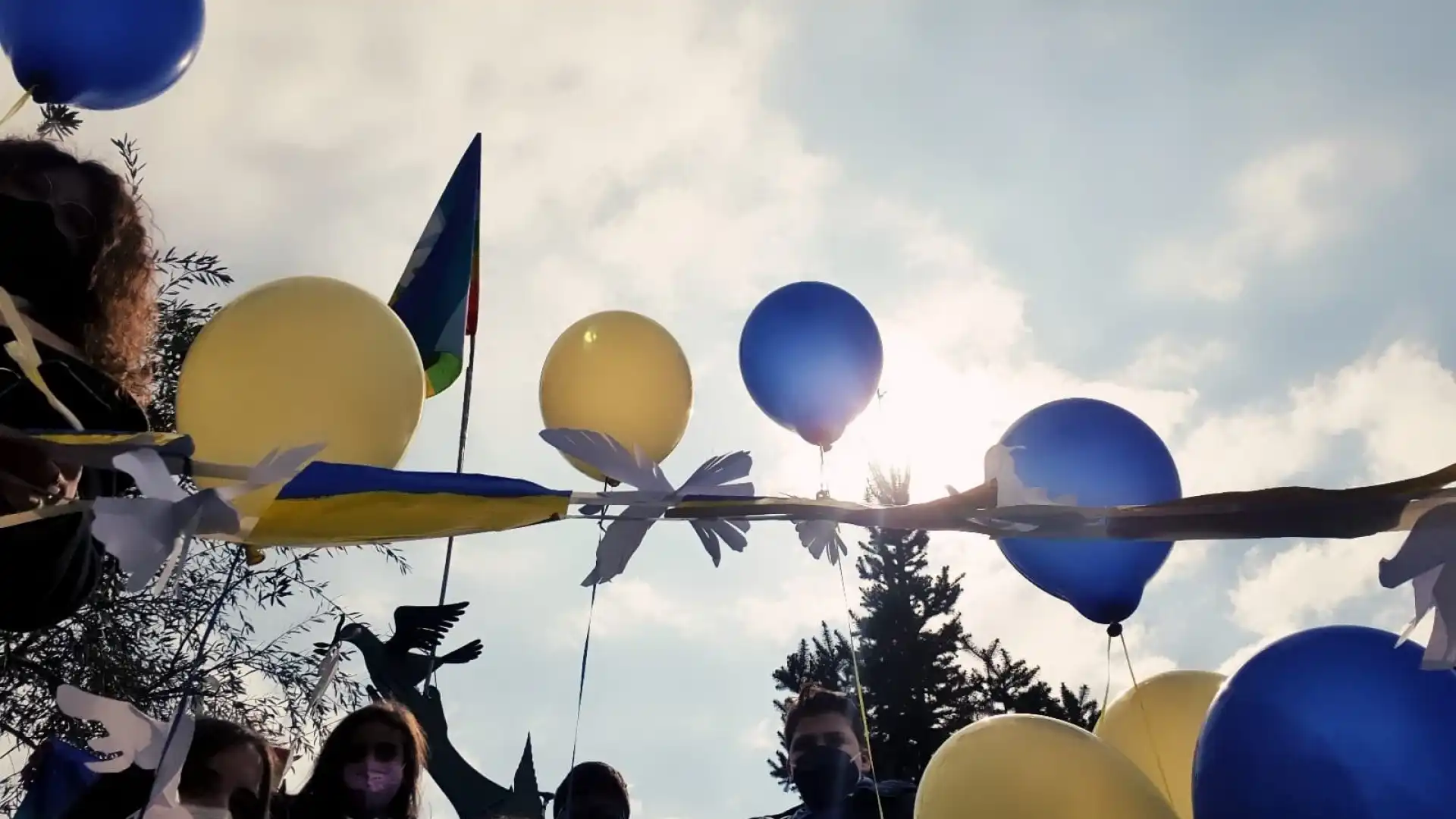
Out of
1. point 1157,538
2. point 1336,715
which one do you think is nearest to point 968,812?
point 1336,715

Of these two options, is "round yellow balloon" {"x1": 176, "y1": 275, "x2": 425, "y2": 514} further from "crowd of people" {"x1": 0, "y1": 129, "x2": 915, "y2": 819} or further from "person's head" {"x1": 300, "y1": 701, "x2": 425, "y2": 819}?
"person's head" {"x1": 300, "y1": 701, "x2": 425, "y2": 819}

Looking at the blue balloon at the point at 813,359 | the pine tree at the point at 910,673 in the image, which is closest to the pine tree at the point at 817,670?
the pine tree at the point at 910,673

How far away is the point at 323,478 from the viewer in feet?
4.91

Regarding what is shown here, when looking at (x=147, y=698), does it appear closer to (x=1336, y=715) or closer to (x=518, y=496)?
(x=518, y=496)

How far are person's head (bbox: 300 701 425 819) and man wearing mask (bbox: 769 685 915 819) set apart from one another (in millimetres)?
1107

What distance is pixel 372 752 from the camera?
2748mm

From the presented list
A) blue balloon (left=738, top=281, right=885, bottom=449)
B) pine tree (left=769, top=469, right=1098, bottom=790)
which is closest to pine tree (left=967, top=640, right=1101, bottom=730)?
pine tree (left=769, top=469, right=1098, bottom=790)

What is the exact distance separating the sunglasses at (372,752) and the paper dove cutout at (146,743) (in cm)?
125

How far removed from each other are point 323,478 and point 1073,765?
1.57 metres

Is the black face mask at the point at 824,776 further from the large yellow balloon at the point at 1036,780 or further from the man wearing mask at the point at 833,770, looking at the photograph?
the large yellow balloon at the point at 1036,780

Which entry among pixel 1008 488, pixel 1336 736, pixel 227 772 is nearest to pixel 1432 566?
pixel 1008 488

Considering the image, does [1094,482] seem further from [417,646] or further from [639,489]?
[417,646]

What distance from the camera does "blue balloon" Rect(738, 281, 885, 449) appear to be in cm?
441

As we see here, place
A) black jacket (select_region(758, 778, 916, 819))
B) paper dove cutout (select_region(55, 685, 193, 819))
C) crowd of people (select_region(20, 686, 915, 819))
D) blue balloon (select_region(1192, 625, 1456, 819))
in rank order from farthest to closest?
black jacket (select_region(758, 778, 916, 819)) → crowd of people (select_region(20, 686, 915, 819)) → blue balloon (select_region(1192, 625, 1456, 819)) → paper dove cutout (select_region(55, 685, 193, 819))
